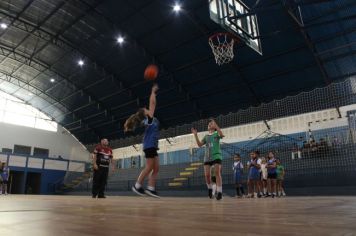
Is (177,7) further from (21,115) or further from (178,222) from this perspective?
(21,115)

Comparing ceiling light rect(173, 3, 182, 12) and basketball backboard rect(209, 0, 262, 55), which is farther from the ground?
ceiling light rect(173, 3, 182, 12)

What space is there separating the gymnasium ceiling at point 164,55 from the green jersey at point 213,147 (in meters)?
6.86

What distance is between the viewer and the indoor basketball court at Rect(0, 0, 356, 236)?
34.9 feet

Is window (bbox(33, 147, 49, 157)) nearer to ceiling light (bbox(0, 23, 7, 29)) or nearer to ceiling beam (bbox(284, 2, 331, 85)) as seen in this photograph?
ceiling light (bbox(0, 23, 7, 29))

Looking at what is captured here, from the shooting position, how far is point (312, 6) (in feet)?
41.1

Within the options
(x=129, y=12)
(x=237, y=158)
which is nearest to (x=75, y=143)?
(x=129, y=12)

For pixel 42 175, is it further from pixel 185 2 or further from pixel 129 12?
pixel 185 2

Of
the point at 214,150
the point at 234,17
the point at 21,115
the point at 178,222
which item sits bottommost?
the point at 178,222

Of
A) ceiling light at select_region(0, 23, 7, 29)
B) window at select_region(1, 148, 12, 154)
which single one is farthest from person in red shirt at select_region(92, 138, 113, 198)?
window at select_region(1, 148, 12, 154)

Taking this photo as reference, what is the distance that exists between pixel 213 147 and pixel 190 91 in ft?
43.1

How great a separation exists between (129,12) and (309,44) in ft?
28.5

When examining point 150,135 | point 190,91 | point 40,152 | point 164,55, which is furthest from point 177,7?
point 40,152

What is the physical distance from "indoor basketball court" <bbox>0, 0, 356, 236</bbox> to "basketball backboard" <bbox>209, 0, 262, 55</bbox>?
2.1 inches

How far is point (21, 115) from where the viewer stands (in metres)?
25.7
